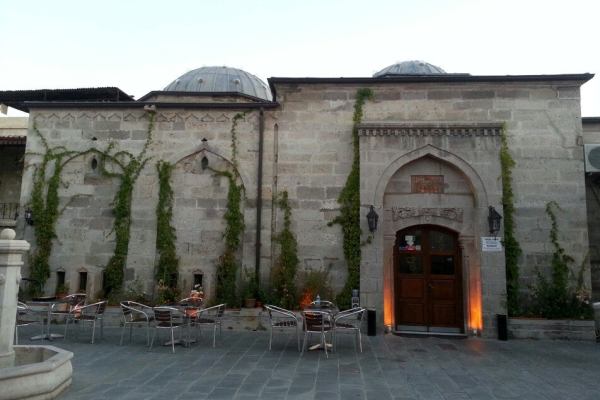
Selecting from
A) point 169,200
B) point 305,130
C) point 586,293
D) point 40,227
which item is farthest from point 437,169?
point 40,227

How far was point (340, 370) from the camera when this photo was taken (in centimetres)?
669

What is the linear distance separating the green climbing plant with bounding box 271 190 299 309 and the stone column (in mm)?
5728

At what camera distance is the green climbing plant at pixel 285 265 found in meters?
10.2

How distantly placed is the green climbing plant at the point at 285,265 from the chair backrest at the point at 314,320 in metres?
2.35

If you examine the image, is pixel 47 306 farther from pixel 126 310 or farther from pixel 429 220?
pixel 429 220

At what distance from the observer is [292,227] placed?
420 inches

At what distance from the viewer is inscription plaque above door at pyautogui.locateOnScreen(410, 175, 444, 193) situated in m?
10.7

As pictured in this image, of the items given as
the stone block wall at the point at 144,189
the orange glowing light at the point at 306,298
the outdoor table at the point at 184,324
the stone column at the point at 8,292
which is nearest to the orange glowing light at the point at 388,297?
the orange glowing light at the point at 306,298

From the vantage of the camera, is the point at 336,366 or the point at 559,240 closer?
the point at 336,366

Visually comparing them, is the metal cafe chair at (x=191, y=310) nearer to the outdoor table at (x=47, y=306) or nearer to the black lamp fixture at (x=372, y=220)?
the outdoor table at (x=47, y=306)

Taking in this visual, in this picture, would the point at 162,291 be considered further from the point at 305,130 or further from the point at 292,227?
the point at 305,130

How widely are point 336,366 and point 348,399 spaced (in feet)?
5.34

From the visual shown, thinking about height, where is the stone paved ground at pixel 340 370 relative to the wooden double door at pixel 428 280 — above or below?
below

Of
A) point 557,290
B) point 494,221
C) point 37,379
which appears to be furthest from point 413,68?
point 37,379
